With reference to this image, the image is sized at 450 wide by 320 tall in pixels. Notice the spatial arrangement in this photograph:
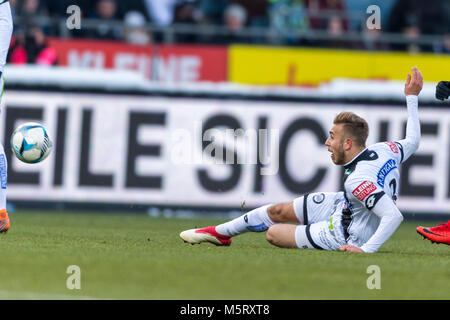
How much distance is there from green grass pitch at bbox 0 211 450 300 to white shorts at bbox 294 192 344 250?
0.52 feet

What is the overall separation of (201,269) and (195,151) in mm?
7047

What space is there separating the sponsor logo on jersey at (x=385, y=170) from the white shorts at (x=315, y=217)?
42 centimetres

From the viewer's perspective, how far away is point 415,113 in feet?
28.5

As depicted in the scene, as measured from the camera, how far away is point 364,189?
26.9 ft

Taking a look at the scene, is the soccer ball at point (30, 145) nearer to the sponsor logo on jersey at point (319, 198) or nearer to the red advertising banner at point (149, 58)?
the sponsor logo on jersey at point (319, 198)

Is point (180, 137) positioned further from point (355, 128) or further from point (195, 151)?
point (355, 128)

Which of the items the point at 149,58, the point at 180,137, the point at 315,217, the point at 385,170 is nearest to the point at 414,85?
the point at 385,170

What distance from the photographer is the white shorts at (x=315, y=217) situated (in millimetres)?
8664

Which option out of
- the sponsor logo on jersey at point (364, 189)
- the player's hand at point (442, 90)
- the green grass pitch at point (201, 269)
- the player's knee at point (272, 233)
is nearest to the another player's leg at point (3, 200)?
the green grass pitch at point (201, 269)

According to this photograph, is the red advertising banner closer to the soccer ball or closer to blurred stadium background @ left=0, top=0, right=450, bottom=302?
blurred stadium background @ left=0, top=0, right=450, bottom=302
